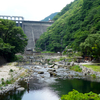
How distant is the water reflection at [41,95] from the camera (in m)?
14.3

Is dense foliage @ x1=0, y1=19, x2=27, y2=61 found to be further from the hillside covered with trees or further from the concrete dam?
the concrete dam

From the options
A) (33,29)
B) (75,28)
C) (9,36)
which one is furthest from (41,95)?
(33,29)

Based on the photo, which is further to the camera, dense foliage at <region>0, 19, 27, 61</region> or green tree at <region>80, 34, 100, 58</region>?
dense foliage at <region>0, 19, 27, 61</region>

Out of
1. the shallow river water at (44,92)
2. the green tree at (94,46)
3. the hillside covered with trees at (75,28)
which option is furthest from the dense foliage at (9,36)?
the shallow river water at (44,92)

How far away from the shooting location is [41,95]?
593 inches

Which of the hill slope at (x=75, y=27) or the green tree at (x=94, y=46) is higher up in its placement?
the hill slope at (x=75, y=27)

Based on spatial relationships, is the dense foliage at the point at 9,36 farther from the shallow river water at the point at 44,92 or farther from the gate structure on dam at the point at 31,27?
the gate structure on dam at the point at 31,27

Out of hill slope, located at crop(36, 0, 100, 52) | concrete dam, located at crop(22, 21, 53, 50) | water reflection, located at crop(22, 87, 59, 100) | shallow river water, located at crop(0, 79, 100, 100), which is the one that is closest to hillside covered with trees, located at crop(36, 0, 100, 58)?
hill slope, located at crop(36, 0, 100, 52)

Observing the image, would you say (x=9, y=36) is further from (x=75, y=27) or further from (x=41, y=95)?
(x=41, y=95)

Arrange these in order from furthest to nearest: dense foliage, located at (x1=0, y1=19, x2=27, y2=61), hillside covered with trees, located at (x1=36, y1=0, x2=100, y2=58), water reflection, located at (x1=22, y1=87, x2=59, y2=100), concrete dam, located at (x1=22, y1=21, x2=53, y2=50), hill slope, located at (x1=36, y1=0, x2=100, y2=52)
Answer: concrete dam, located at (x1=22, y1=21, x2=53, y2=50), hill slope, located at (x1=36, y1=0, x2=100, y2=52), hillside covered with trees, located at (x1=36, y1=0, x2=100, y2=58), dense foliage, located at (x1=0, y1=19, x2=27, y2=61), water reflection, located at (x1=22, y1=87, x2=59, y2=100)

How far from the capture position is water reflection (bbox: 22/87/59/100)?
1427 cm

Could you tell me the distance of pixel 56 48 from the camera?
249 feet

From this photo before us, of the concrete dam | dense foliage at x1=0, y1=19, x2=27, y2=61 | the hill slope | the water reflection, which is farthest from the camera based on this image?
the concrete dam

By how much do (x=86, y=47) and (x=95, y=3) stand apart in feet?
132
